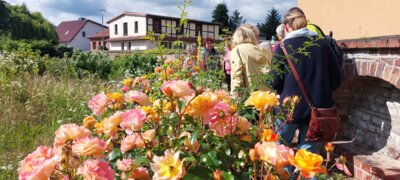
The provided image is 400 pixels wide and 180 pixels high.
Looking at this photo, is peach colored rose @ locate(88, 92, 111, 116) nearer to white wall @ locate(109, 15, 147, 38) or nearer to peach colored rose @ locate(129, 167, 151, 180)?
peach colored rose @ locate(129, 167, 151, 180)

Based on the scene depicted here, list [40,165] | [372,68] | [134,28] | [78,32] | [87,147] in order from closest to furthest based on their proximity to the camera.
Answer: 1. [40,165]
2. [87,147]
3. [372,68]
4. [134,28]
5. [78,32]

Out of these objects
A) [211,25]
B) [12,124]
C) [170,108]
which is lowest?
[12,124]

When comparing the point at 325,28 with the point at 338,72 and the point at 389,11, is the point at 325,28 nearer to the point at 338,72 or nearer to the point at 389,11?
the point at 389,11

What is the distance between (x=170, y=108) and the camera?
1356 mm

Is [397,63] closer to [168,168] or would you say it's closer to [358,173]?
[358,173]

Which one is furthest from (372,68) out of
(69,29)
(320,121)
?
(69,29)

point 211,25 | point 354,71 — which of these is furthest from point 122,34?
point 354,71

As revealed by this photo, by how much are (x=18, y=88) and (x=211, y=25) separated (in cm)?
4743

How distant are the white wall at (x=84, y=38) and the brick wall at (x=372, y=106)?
2568 inches

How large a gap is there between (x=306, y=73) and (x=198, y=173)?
183 cm

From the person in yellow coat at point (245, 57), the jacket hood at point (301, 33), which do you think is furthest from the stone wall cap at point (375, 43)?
the person in yellow coat at point (245, 57)

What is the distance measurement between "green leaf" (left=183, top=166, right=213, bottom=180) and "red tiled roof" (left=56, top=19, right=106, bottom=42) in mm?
69406

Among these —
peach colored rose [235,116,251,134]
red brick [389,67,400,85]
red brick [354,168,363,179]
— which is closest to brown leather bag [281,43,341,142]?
red brick [389,67,400,85]

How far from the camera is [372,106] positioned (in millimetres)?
4047
